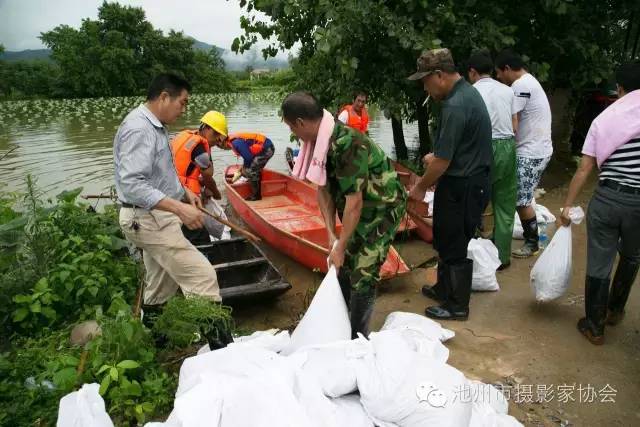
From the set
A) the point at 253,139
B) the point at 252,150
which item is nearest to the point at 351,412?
the point at 253,139

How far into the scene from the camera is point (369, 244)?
2.83 m

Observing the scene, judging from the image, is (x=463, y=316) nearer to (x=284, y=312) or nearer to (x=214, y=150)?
(x=284, y=312)

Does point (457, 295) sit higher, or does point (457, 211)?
point (457, 211)

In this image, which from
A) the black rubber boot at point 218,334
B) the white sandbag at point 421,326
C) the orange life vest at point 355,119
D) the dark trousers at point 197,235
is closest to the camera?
the black rubber boot at point 218,334

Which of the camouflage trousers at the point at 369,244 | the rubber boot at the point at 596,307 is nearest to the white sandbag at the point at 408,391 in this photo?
the camouflage trousers at the point at 369,244

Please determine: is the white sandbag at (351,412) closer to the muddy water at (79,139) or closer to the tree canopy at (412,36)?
the tree canopy at (412,36)

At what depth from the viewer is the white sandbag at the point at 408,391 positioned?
2076mm

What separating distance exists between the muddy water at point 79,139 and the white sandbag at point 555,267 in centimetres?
551

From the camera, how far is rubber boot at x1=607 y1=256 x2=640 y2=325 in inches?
122

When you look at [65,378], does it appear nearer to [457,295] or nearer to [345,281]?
[345,281]

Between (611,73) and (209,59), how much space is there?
1506 inches

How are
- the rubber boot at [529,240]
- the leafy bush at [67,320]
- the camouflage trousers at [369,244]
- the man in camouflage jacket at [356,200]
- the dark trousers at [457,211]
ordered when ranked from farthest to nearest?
the rubber boot at [529,240] < the dark trousers at [457,211] < the camouflage trousers at [369,244] < the leafy bush at [67,320] < the man in camouflage jacket at [356,200]

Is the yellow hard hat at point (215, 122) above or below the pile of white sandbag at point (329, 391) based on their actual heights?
above

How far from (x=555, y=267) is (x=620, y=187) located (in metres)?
0.76
